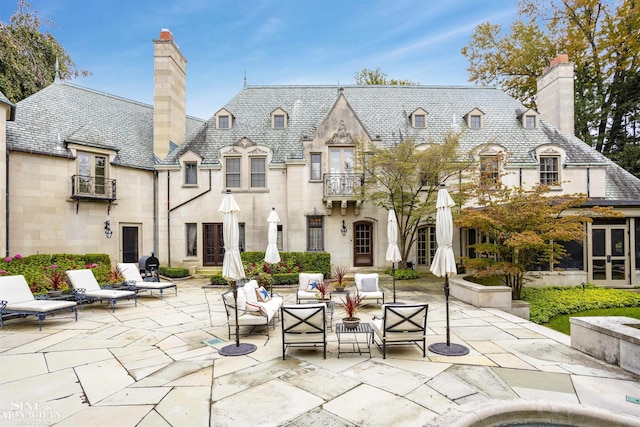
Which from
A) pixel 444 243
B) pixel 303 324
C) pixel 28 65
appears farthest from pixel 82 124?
pixel 444 243

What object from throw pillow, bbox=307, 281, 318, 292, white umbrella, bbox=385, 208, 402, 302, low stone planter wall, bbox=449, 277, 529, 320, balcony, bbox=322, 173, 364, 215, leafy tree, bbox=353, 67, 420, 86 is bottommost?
low stone planter wall, bbox=449, 277, 529, 320

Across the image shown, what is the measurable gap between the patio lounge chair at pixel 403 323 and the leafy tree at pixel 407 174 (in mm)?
9307

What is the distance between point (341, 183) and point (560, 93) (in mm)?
15045

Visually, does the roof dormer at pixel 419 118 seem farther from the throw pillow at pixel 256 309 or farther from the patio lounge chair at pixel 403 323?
the throw pillow at pixel 256 309

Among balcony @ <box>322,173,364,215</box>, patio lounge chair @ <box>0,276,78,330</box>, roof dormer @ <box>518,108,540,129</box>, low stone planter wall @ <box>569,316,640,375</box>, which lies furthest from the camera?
roof dormer @ <box>518,108,540,129</box>

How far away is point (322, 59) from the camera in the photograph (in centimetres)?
2506

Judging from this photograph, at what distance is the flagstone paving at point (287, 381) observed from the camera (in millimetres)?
4141

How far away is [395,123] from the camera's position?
20391mm

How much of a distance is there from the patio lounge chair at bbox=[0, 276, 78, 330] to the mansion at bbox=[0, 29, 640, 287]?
24.4 ft

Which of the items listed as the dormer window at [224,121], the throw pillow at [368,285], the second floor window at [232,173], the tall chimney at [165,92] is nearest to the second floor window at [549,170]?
the throw pillow at [368,285]

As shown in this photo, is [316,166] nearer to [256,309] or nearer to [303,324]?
[256,309]

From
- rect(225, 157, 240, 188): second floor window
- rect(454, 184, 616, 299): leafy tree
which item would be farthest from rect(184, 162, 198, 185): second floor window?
rect(454, 184, 616, 299): leafy tree

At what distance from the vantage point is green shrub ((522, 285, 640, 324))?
1087 cm

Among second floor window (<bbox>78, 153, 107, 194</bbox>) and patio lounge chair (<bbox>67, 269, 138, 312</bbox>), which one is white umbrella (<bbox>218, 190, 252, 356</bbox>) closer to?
patio lounge chair (<bbox>67, 269, 138, 312</bbox>)
